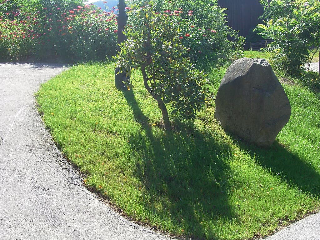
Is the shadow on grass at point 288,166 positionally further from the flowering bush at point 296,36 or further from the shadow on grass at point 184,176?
the flowering bush at point 296,36

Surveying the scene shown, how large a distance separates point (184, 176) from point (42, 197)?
201 cm

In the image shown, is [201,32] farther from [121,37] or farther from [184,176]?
[184,176]

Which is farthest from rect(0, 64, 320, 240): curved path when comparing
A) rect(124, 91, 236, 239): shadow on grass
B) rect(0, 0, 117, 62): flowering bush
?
rect(0, 0, 117, 62): flowering bush

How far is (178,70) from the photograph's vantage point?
705 centimetres

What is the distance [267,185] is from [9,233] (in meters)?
3.58

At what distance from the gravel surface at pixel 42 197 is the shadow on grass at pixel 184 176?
1.64ft

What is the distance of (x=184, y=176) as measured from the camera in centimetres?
612

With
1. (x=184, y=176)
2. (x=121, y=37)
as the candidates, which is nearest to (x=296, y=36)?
(x=121, y=37)

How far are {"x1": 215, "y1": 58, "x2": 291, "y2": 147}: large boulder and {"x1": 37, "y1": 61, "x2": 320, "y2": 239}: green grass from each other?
0.33m

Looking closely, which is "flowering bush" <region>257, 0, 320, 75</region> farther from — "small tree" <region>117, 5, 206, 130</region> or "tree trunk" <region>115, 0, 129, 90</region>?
"small tree" <region>117, 5, 206, 130</region>

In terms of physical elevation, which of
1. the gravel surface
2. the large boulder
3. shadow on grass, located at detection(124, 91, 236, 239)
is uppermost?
the large boulder

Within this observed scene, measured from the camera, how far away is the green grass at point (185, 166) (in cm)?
536

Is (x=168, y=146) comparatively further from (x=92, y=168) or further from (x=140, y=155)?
(x=92, y=168)

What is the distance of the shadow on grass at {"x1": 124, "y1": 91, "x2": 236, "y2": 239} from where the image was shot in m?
5.34
